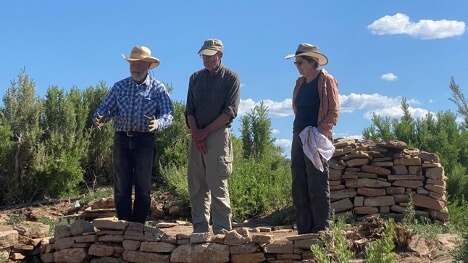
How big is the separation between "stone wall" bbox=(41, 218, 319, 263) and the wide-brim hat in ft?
5.26

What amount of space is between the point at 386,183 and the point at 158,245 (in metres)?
3.56

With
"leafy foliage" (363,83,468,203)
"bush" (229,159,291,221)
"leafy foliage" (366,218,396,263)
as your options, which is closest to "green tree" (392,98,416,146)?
"leafy foliage" (363,83,468,203)

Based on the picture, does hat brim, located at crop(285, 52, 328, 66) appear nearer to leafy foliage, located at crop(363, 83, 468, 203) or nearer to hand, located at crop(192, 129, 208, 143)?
hand, located at crop(192, 129, 208, 143)

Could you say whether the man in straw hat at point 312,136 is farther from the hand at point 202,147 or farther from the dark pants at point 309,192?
the hand at point 202,147

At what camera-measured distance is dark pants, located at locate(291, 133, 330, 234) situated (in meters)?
5.14

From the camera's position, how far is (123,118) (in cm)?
559

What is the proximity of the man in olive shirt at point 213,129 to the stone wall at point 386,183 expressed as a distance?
274cm

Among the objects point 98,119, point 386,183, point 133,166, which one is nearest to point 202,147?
point 133,166

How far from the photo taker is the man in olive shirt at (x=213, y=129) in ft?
17.5

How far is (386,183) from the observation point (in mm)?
7844

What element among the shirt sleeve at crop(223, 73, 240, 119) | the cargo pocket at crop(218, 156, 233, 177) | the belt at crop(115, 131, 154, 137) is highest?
the shirt sleeve at crop(223, 73, 240, 119)

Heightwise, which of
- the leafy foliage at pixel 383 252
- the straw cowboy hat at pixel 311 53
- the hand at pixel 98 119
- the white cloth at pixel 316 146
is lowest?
the leafy foliage at pixel 383 252

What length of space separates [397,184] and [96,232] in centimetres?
404

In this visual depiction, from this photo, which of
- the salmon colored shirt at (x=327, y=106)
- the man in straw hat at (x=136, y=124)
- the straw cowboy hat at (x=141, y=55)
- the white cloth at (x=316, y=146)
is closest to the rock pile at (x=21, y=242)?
the man in straw hat at (x=136, y=124)
